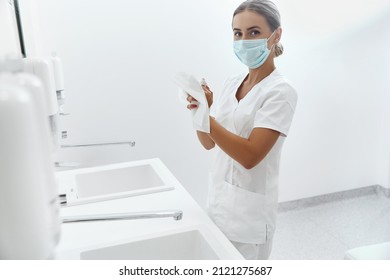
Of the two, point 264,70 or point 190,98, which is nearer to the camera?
point 190,98

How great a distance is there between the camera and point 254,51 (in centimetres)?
122

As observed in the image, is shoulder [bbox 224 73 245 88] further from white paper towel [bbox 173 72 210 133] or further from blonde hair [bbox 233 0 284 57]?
white paper towel [bbox 173 72 210 133]

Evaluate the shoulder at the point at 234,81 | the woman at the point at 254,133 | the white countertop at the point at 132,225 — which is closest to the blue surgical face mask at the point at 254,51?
the woman at the point at 254,133

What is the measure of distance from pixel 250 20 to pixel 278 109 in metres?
0.33

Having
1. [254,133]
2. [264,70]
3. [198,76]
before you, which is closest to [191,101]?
[254,133]

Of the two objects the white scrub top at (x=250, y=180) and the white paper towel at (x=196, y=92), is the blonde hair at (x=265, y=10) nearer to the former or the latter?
the white scrub top at (x=250, y=180)

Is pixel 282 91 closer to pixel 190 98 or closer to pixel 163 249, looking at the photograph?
pixel 190 98

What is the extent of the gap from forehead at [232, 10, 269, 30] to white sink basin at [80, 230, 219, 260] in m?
0.71

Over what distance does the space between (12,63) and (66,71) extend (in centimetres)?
167

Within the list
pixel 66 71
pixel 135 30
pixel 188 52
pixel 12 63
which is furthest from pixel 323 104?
pixel 12 63

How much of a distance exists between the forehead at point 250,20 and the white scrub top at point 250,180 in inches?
6.7

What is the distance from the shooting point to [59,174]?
5.21ft

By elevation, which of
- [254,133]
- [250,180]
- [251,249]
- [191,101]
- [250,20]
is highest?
[250,20]
